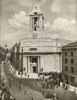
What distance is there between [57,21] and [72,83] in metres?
11.3

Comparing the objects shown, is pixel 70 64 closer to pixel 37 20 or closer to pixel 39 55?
pixel 39 55

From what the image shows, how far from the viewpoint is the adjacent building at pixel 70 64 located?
94.5 feet

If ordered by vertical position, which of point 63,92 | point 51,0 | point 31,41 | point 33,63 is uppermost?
point 51,0

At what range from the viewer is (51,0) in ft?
64.8

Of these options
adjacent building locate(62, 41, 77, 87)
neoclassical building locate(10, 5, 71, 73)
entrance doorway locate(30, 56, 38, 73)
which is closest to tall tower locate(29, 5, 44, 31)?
neoclassical building locate(10, 5, 71, 73)

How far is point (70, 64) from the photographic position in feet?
99.9

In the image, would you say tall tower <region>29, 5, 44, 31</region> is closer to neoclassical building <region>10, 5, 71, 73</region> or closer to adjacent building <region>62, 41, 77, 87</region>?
neoclassical building <region>10, 5, 71, 73</region>

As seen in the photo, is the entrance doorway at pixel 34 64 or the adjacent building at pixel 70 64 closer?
the adjacent building at pixel 70 64

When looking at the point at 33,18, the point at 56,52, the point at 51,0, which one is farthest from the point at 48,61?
the point at 51,0

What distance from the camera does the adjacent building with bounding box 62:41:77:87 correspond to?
1134 inches

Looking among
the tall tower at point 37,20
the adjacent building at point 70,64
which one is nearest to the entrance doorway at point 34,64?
the tall tower at point 37,20

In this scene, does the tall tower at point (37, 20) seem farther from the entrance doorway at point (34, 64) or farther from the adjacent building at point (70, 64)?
the adjacent building at point (70, 64)

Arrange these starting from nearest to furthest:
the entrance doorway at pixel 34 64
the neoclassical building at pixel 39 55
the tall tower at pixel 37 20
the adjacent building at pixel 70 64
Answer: the adjacent building at pixel 70 64 < the neoclassical building at pixel 39 55 < the entrance doorway at pixel 34 64 < the tall tower at pixel 37 20

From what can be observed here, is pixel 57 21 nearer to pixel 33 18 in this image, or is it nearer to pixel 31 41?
pixel 31 41
